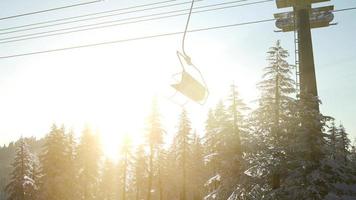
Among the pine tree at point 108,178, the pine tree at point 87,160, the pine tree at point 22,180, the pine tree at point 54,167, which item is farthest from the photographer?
the pine tree at point 108,178

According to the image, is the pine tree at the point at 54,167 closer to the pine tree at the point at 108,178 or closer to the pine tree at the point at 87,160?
the pine tree at the point at 87,160

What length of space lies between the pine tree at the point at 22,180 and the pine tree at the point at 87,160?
7.12 m

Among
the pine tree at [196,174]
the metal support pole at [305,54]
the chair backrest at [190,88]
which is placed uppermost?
the metal support pole at [305,54]

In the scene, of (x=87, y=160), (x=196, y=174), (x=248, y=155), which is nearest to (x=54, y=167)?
(x=87, y=160)

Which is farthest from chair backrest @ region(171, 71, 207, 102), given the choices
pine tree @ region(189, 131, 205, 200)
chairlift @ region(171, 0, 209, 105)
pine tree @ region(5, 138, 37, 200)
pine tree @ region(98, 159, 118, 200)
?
pine tree @ region(98, 159, 118, 200)

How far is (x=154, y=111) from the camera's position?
48.2 metres

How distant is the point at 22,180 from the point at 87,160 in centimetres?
987

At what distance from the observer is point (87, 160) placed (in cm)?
5303

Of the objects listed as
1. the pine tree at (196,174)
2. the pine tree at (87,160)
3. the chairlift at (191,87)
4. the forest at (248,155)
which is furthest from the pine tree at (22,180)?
the chairlift at (191,87)

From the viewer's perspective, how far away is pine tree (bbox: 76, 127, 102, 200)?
2072 inches

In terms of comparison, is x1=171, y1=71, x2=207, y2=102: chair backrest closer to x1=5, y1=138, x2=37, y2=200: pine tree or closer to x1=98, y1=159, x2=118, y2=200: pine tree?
x1=5, y1=138, x2=37, y2=200: pine tree

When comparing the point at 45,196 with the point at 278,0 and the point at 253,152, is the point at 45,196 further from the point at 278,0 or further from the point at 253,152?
the point at 278,0

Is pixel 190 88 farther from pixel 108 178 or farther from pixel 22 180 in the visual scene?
pixel 108 178

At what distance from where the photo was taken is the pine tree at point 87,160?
52.6 m
